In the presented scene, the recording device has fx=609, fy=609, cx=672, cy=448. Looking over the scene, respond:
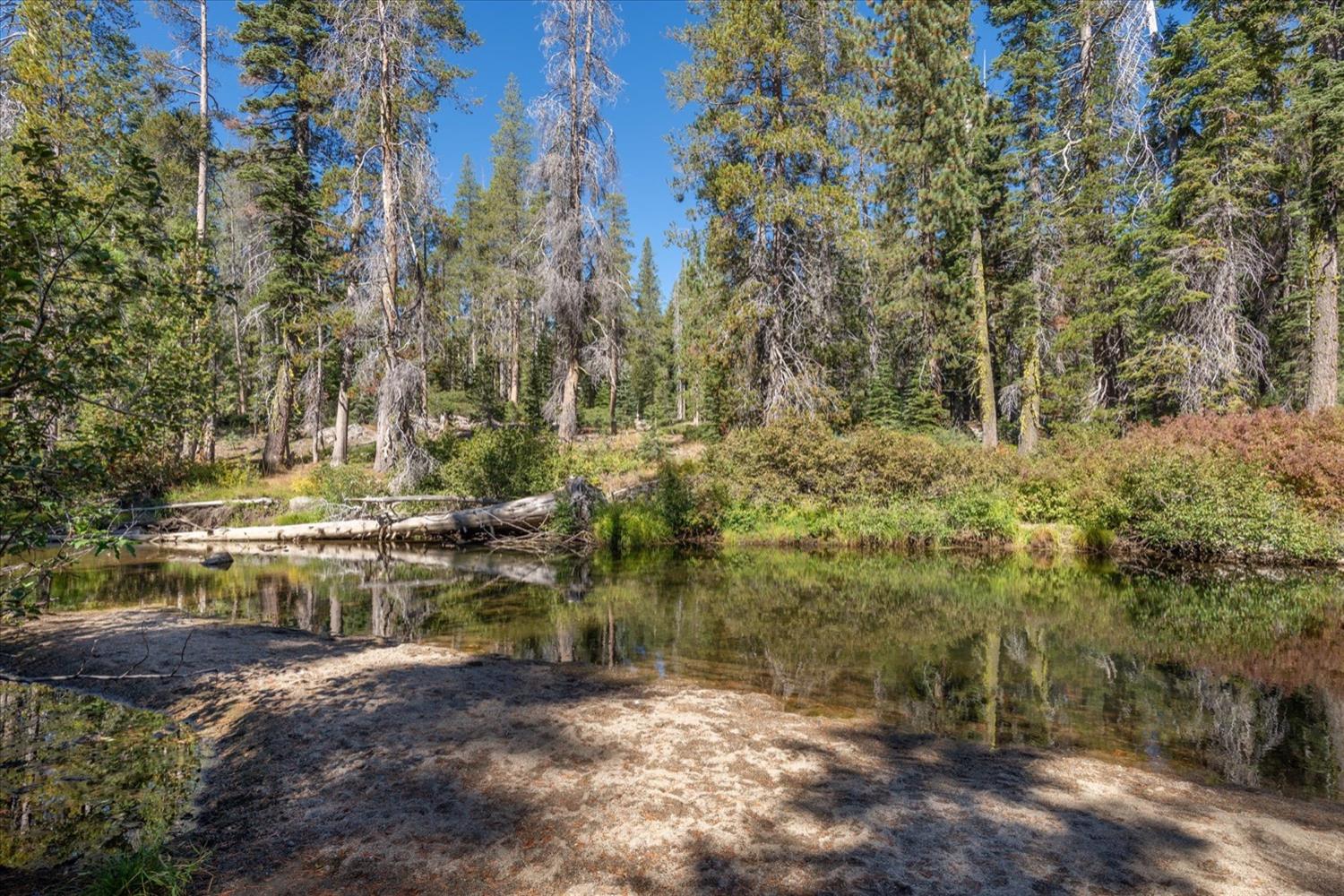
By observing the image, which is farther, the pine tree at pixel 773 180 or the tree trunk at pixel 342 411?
the tree trunk at pixel 342 411

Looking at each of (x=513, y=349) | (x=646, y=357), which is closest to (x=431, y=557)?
(x=513, y=349)

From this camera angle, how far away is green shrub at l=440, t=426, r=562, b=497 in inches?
762

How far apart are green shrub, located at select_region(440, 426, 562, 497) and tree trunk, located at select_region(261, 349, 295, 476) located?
9326mm

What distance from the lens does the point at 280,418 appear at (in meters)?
25.2

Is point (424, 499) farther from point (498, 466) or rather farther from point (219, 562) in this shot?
point (219, 562)

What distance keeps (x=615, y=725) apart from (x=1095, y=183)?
Result: 87.5 feet

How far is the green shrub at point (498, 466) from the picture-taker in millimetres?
19344

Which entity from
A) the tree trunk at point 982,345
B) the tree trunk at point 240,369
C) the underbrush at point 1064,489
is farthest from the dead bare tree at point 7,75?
the tree trunk at point 982,345

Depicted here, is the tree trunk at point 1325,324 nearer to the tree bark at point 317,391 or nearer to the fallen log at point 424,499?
the fallen log at point 424,499

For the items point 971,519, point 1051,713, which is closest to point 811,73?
point 971,519

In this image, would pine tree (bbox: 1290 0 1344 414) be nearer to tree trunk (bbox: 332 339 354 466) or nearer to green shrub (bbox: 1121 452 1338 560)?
green shrub (bbox: 1121 452 1338 560)

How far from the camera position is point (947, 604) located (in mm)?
11180

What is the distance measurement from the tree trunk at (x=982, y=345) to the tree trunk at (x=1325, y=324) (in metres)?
8.61

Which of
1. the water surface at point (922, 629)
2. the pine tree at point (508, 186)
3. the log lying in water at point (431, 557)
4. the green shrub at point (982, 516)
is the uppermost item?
the pine tree at point (508, 186)
